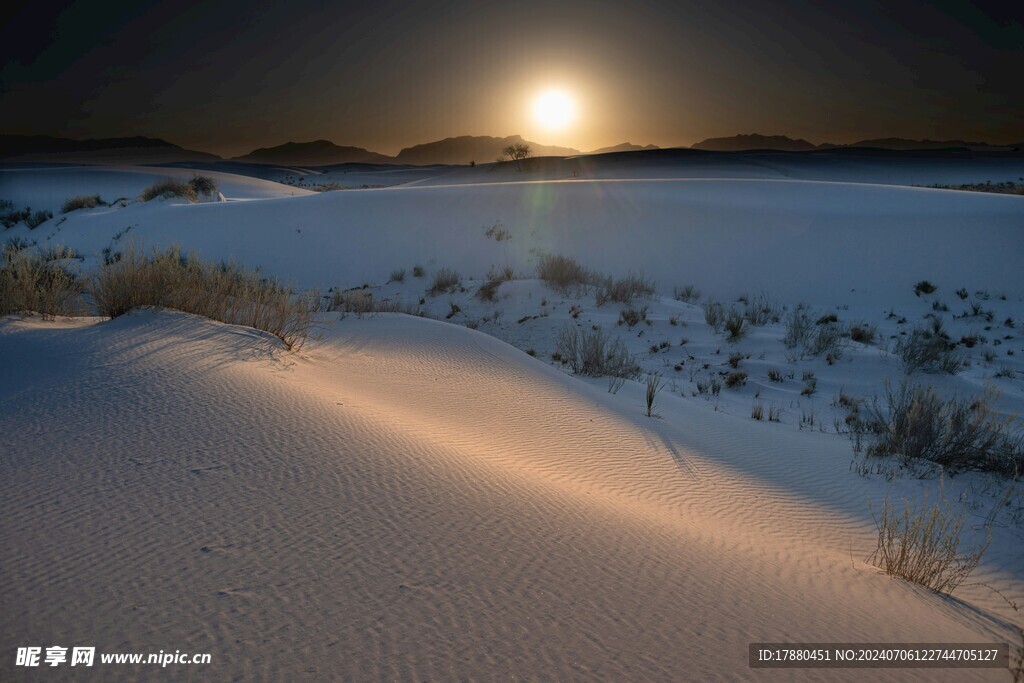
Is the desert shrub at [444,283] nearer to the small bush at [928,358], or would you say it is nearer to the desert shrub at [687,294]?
the desert shrub at [687,294]

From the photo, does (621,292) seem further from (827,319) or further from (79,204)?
(79,204)

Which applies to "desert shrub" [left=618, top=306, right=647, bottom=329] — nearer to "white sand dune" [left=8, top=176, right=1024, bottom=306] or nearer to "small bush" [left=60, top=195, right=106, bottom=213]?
"white sand dune" [left=8, top=176, right=1024, bottom=306]

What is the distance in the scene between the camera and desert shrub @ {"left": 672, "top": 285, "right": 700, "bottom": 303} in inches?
583

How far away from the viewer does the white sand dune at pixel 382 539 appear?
6.05 ft

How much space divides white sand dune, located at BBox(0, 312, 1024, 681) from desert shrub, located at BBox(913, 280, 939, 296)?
12.6 metres

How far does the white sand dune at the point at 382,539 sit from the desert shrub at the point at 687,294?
1037 centimetres

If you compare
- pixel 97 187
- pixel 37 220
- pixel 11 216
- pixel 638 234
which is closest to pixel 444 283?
pixel 638 234

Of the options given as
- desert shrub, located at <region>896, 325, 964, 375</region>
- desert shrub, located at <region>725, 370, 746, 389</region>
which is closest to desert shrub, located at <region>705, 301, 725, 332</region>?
desert shrub, located at <region>725, 370, 746, 389</region>

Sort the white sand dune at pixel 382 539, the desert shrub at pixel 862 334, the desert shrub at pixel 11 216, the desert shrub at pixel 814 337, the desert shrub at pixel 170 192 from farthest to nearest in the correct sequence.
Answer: the desert shrub at pixel 170 192 < the desert shrub at pixel 11 216 < the desert shrub at pixel 862 334 < the desert shrub at pixel 814 337 < the white sand dune at pixel 382 539

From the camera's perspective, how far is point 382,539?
2400 millimetres

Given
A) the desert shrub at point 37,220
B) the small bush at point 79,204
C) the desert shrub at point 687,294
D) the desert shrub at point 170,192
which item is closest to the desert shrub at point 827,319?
the desert shrub at point 687,294

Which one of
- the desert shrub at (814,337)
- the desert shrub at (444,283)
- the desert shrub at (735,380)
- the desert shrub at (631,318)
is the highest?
the desert shrub at (444,283)

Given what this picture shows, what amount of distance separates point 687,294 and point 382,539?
44.7ft

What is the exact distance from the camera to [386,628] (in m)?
1.88
